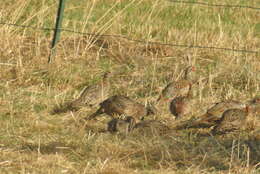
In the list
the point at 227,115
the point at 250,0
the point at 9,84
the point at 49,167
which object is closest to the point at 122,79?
the point at 9,84

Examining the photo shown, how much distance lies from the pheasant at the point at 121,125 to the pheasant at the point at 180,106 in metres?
0.64

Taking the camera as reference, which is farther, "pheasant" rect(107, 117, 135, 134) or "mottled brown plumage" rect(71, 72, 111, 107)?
"mottled brown plumage" rect(71, 72, 111, 107)

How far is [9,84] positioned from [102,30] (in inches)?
83.2

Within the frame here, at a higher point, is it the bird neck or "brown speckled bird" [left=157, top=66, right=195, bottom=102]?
the bird neck

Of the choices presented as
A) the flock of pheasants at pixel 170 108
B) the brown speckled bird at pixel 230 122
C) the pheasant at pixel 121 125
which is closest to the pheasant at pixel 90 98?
the flock of pheasants at pixel 170 108

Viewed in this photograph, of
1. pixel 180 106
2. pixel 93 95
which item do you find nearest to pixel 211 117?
pixel 180 106

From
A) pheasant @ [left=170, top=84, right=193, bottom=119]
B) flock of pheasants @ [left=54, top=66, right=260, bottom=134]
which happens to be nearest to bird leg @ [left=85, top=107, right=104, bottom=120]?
flock of pheasants @ [left=54, top=66, right=260, bottom=134]

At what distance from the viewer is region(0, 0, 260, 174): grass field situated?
6.34 m

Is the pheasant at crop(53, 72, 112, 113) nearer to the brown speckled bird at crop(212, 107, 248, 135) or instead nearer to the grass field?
the grass field

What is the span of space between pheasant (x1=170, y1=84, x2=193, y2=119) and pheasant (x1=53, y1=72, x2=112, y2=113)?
834 mm

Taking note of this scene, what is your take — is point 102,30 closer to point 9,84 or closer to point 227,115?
point 9,84

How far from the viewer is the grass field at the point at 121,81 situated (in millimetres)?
6340

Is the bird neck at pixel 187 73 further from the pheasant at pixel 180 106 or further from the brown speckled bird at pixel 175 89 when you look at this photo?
the pheasant at pixel 180 106

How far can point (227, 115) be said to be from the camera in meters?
7.38
